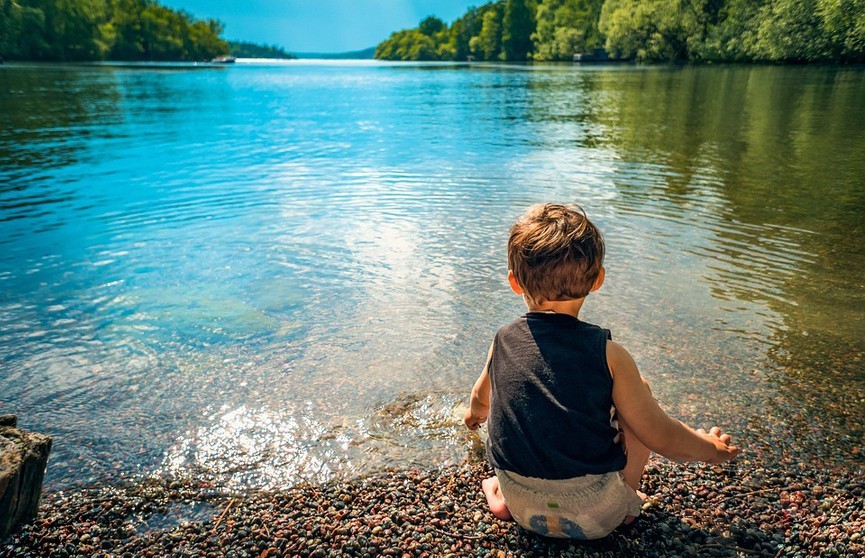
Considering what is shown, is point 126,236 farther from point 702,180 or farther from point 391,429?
point 702,180

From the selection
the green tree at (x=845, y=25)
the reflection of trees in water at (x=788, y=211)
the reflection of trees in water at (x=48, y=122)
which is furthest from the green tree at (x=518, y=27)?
the reflection of trees in water at (x=788, y=211)

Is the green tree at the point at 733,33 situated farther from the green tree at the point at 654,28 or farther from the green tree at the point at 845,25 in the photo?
the green tree at the point at 845,25

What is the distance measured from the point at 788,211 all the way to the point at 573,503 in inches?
362

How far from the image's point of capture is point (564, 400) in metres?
2.74

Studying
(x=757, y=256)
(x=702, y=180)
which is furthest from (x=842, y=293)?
(x=702, y=180)

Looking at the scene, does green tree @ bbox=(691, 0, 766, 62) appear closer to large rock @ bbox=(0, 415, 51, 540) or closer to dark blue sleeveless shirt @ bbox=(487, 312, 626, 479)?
dark blue sleeveless shirt @ bbox=(487, 312, 626, 479)

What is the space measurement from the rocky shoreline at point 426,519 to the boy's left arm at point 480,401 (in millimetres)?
395

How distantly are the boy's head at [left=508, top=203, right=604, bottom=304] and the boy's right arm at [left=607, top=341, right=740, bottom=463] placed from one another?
346 mm

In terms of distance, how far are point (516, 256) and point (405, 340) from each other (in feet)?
10.5

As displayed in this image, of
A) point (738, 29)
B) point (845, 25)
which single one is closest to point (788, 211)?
point (845, 25)

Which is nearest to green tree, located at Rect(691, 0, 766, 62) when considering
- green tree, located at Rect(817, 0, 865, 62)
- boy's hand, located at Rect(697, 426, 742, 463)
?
green tree, located at Rect(817, 0, 865, 62)

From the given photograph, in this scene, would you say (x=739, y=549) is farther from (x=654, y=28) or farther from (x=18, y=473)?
(x=654, y=28)

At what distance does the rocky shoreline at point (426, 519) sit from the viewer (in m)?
3.04

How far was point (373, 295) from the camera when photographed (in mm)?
7078
